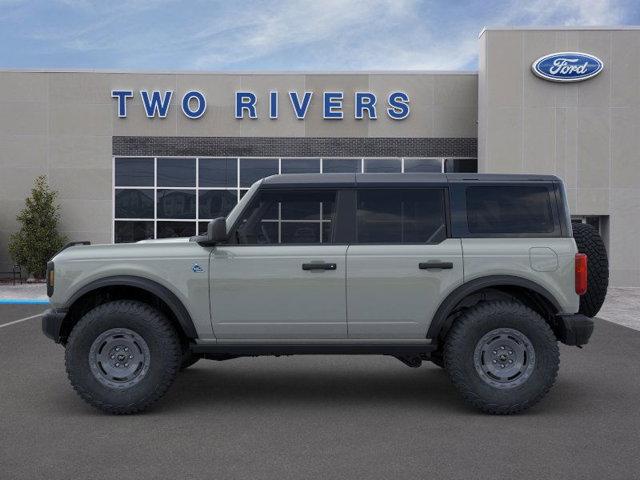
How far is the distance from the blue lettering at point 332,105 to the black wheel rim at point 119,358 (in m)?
17.1

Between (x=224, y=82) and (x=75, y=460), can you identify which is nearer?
(x=75, y=460)

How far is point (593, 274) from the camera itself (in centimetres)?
630

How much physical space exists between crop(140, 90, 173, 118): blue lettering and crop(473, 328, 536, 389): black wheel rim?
18.2m

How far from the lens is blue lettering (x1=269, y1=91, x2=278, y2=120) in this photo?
2231cm

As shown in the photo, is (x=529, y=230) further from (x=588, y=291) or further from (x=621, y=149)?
(x=621, y=149)

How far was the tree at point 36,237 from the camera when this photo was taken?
2145cm

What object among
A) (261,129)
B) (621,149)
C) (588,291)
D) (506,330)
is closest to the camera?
(506,330)

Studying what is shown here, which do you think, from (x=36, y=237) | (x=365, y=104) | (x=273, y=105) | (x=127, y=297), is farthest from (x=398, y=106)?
(x=127, y=297)

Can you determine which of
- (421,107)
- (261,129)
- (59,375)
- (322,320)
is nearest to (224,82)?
(261,129)

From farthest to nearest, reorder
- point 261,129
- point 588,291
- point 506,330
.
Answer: point 261,129, point 588,291, point 506,330

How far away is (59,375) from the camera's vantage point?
769cm

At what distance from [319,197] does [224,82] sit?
678 inches

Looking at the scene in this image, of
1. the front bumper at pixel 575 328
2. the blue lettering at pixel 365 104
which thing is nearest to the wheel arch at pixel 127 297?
the front bumper at pixel 575 328

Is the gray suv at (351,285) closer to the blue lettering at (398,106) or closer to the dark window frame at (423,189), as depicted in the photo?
the dark window frame at (423,189)
